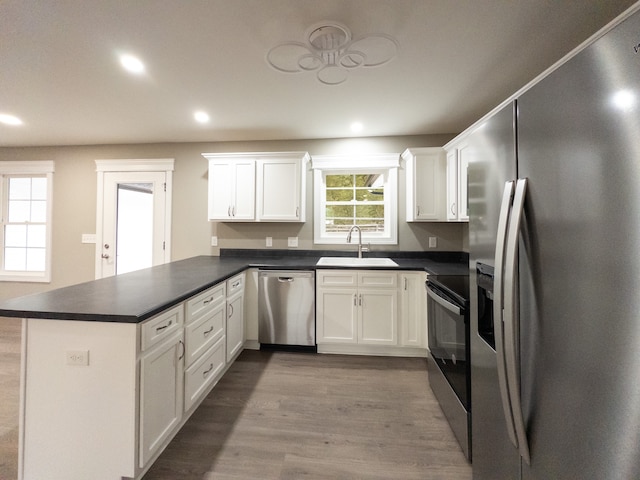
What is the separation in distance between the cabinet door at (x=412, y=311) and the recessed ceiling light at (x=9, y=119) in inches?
174

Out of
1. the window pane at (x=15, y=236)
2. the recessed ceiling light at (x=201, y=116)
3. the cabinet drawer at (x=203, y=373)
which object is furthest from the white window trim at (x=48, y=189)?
the cabinet drawer at (x=203, y=373)

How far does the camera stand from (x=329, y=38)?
1.74 meters

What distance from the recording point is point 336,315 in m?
2.93

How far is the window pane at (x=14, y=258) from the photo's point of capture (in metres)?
4.03

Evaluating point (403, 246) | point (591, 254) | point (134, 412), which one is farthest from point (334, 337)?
point (591, 254)

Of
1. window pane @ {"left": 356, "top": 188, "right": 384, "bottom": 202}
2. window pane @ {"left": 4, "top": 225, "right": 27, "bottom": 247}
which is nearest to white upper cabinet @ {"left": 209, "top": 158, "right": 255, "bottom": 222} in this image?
window pane @ {"left": 356, "top": 188, "right": 384, "bottom": 202}

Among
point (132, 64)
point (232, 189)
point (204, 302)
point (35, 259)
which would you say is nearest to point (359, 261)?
point (232, 189)

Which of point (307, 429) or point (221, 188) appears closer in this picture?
point (307, 429)

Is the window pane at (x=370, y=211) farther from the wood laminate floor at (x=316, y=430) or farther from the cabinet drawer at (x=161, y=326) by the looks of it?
the cabinet drawer at (x=161, y=326)

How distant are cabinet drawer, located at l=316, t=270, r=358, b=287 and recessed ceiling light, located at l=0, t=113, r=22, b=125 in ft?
11.9

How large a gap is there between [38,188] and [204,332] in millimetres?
4028

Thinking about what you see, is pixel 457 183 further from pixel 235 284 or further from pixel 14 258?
pixel 14 258

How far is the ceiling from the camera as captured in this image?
155cm

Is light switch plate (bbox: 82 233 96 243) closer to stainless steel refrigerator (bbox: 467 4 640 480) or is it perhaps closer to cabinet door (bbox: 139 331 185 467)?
cabinet door (bbox: 139 331 185 467)
